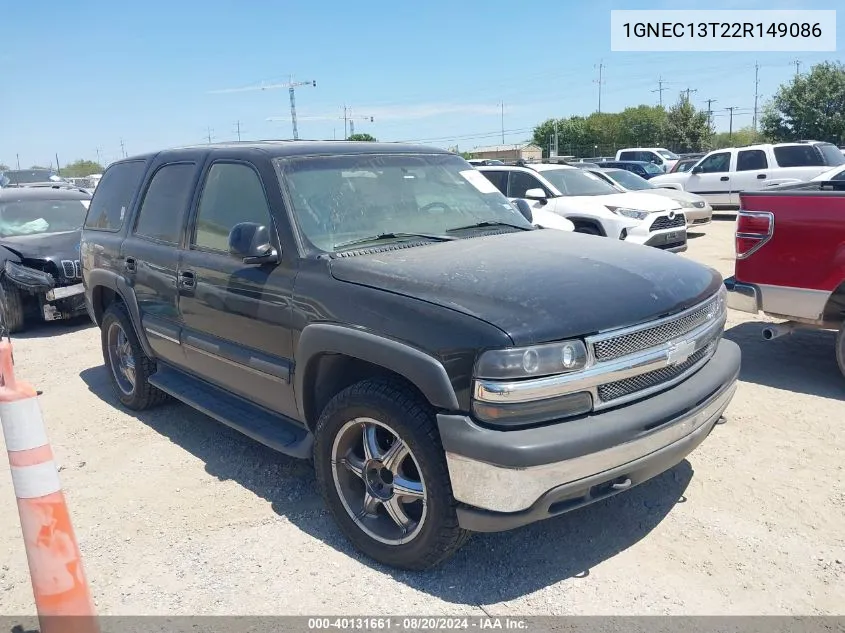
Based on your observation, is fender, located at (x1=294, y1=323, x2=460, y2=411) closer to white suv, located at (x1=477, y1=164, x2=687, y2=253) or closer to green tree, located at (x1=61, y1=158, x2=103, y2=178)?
white suv, located at (x1=477, y1=164, x2=687, y2=253)

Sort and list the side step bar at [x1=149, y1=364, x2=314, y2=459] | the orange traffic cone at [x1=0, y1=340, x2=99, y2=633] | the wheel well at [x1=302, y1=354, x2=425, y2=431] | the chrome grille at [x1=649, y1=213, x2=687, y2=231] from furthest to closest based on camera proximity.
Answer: the chrome grille at [x1=649, y1=213, x2=687, y2=231]
the side step bar at [x1=149, y1=364, x2=314, y2=459]
the wheel well at [x1=302, y1=354, x2=425, y2=431]
the orange traffic cone at [x1=0, y1=340, x2=99, y2=633]

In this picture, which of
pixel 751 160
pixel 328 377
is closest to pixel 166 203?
pixel 328 377

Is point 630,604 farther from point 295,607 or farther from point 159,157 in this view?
point 159,157

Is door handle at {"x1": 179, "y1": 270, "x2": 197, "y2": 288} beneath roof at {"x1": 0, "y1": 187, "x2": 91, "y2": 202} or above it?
beneath

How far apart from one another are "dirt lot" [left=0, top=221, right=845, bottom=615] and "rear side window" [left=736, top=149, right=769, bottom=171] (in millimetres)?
14014

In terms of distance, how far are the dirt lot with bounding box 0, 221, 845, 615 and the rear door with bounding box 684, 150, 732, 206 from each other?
47.2ft

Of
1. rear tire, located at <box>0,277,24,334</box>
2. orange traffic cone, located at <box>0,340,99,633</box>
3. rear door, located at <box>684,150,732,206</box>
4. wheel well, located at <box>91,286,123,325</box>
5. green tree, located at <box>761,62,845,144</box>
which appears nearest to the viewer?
orange traffic cone, located at <box>0,340,99,633</box>

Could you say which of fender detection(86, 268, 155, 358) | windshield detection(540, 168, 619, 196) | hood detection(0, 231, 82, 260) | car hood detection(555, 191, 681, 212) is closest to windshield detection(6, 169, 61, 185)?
hood detection(0, 231, 82, 260)

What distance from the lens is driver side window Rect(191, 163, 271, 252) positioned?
3775 mm

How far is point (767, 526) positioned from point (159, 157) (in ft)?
14.8

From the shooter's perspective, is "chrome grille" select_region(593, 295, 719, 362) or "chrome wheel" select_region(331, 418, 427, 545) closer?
"chrome grille" select_region(593, 295, 719, 362)

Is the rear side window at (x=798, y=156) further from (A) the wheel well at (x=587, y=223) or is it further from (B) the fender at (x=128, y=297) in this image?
(B) the fender at (x=128, y=297)

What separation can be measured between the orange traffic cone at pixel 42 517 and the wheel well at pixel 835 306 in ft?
16.6

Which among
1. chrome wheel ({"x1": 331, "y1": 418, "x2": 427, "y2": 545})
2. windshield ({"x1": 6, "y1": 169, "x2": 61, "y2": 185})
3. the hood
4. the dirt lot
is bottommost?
the dirt lot
